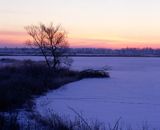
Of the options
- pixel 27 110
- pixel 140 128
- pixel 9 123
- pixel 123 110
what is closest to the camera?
pixel 9 123

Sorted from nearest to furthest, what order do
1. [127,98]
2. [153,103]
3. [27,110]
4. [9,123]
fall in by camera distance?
[9,123] → [27,110] → [153,103] → [127,98]

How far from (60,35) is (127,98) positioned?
1019 inches

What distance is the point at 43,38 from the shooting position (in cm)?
4566

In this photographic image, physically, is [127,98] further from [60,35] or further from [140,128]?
[60,35]

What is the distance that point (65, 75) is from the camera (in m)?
39.3

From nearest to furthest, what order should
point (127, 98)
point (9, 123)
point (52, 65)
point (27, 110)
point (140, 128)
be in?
1. point (9, 123)
2. point (140, 128)
3. point (27, 110)
4. point (127, 98)
5. point (52, 65)

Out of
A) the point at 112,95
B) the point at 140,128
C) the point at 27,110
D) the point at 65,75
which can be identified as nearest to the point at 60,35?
the point at 65,75

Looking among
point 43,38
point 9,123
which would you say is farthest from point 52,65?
point 9,123

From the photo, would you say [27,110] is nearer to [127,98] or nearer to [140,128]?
[140,128]

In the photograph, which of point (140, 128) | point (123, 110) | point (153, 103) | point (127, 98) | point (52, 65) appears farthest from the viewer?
point (52, 65)

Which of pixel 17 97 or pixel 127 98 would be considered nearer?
pixel 17 97

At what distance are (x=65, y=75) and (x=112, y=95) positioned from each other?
17.7 meters

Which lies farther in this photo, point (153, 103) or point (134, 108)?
point (153, 103)

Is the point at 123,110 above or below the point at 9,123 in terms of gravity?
below
